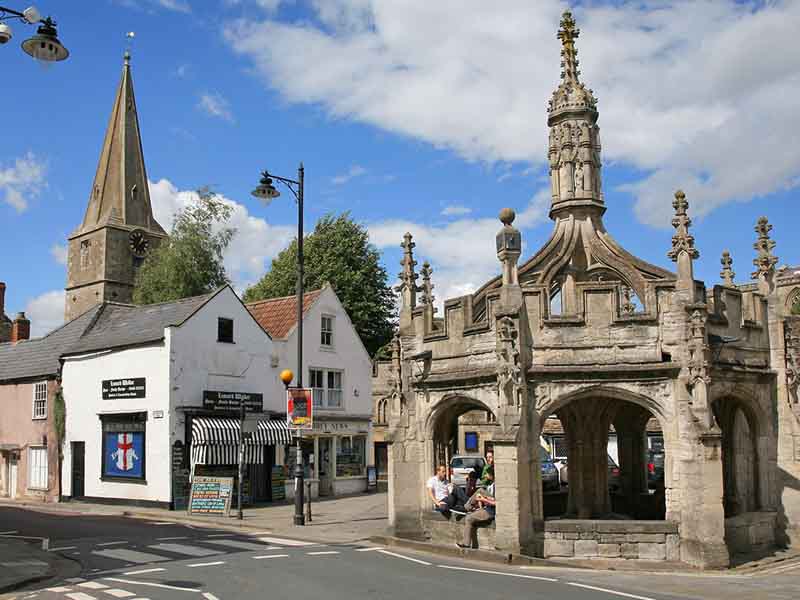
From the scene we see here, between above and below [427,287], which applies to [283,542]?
below

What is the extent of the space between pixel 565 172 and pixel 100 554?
1308 cm

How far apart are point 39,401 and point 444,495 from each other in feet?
72.3

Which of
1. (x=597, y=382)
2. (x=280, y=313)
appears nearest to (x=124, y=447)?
(x=280, y=313)

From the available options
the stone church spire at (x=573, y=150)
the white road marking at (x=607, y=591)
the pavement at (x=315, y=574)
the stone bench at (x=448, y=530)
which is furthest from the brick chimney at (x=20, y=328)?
the white road marking at (x=607, y=591)

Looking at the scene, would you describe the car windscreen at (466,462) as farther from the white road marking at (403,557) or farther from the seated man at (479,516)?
the seated man at (479,516)

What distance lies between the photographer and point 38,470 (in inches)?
1261

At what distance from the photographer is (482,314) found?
19188 millimetres

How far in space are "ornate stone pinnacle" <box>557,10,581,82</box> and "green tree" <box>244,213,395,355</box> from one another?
3337 cm

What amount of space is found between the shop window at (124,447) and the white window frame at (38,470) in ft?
12.2

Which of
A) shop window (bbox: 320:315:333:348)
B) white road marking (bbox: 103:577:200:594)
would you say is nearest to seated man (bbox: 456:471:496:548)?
white road marking (bbox: 103:577:200:594)

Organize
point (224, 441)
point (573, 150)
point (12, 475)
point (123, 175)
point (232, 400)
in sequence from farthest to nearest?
1. point (123, 175)
2. point (12, 475)
3. point (232, 400)
4. point (224, 441)
5. point (573, 150)

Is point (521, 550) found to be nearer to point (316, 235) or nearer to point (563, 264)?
point (563, 264)

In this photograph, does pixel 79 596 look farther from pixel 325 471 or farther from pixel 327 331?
pixel 327 331

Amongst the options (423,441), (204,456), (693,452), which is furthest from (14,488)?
(693,452)
